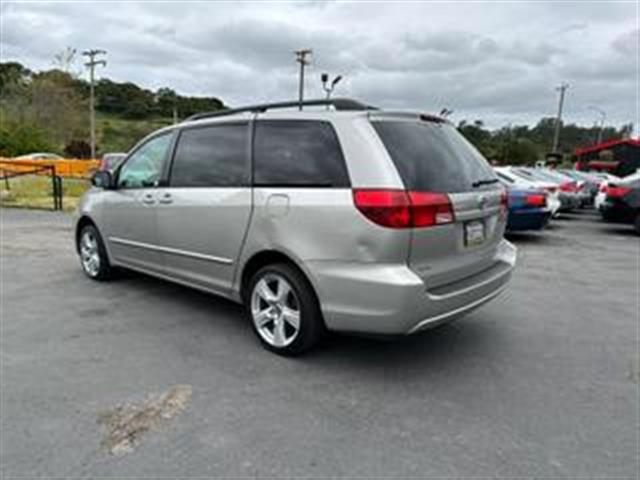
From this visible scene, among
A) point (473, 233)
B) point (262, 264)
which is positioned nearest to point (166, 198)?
point (262, 264)

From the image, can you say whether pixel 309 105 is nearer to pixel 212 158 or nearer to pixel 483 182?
pixel 212 158

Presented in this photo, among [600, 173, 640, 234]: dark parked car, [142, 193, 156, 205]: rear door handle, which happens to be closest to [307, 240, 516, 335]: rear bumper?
[142, 193, 156, 205]: rear door handle

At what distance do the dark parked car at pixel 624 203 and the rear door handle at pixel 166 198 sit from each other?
1085 cm

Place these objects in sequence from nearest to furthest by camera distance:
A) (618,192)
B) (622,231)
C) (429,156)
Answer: (429,156) → (618,192) → (622,231)

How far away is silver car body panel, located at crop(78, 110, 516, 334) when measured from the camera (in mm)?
3322

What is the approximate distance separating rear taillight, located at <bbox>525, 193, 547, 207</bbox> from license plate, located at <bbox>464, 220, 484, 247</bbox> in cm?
670

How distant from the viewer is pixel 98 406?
3172mm

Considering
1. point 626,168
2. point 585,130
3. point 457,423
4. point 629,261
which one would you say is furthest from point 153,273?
point 585,130

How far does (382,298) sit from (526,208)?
7578 millimetres

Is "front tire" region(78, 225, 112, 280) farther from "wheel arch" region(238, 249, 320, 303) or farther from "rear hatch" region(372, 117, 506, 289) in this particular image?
"rear hatch" region(372, 117, 506, 289)

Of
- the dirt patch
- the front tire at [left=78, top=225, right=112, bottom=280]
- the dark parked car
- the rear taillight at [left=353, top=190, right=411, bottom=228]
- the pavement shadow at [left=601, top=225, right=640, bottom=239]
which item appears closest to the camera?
the dirt patch

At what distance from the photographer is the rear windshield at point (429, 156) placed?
3451 mm

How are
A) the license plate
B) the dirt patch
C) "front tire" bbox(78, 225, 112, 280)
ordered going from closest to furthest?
1. the dirt patch
2. the license plate
3. "front tire" bbox(78, 225, 112, 280)

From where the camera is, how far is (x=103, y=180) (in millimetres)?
5637
